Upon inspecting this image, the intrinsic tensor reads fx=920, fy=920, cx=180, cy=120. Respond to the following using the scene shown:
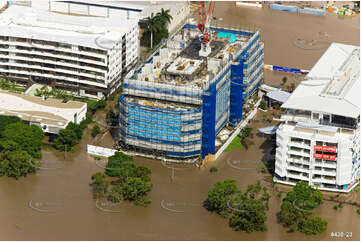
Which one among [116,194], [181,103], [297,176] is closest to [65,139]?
[116,194]

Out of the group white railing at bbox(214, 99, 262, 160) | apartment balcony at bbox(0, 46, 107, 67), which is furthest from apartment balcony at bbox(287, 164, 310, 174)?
apartment balcony at bbox(0, 46, 107, 67)

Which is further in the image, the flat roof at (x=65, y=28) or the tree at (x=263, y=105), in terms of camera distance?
the tree at (x=263, y=105)

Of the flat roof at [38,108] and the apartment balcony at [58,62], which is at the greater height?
the apartment balcony at [58,62]

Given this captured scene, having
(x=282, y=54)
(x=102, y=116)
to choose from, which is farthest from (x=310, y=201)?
(x=282, y=54)

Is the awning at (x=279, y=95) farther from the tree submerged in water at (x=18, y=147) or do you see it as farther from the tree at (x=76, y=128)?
the tree submerged in water at (x=18, y=147)

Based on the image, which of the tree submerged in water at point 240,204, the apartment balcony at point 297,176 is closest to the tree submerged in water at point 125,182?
the tree submerged in water at point 240,204

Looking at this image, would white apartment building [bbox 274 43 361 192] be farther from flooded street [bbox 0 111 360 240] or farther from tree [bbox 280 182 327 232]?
tree [bbox 280 182 327 232]

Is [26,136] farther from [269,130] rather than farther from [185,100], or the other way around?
[269,130]
